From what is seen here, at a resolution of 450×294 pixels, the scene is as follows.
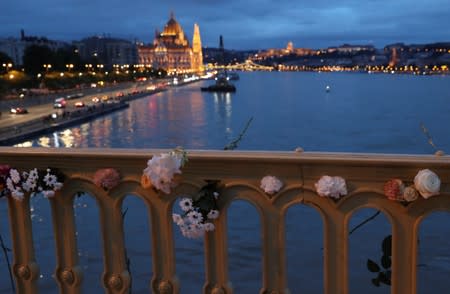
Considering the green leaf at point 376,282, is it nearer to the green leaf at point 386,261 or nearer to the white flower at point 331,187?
the green leaf at point 386,261

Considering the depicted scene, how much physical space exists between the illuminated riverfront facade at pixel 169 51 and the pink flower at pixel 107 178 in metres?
185

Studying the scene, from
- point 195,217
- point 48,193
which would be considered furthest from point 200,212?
point 48,193

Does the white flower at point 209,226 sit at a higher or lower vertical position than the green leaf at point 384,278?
higher

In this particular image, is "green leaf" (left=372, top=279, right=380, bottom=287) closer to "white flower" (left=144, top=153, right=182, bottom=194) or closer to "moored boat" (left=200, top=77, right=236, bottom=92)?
"white flower" (left=144, top=153, right=182, bottom=194)

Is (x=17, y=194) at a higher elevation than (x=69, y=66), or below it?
below

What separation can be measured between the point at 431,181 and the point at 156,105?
75955mm

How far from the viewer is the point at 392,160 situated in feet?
6.36

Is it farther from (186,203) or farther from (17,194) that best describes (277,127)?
(186,203)

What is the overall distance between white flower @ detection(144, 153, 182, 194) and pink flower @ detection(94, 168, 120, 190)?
0.17 m

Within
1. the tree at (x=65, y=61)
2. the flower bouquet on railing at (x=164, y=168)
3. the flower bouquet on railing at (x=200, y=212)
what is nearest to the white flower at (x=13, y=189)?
the flower bouquet on railing at (x=164, y=168)

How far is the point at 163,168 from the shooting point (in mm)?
2109

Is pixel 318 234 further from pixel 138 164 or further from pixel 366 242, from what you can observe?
pixel 138 164

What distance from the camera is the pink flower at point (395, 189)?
193cm

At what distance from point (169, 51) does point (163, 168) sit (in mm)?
189785
